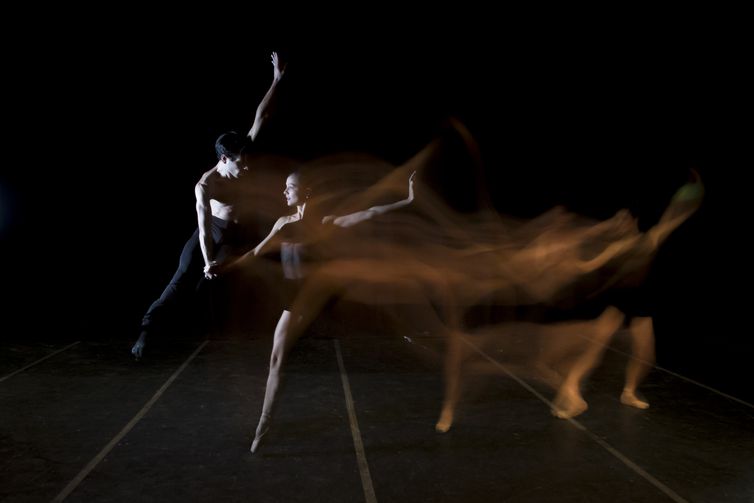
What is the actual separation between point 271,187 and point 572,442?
16.9ft

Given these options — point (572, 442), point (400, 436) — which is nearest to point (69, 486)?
point (400, 436)

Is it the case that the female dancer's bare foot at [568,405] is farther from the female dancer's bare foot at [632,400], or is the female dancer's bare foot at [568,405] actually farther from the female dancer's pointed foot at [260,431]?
the female dancer's pointed foot at [260,431]

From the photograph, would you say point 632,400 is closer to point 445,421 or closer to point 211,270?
point 445,421

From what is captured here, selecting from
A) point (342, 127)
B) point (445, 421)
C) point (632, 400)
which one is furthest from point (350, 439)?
point (342, 127)

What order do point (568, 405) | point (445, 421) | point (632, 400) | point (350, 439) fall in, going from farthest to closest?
point (632, 400) < point (568, 405) < point (445, 421) < point (350, 439)

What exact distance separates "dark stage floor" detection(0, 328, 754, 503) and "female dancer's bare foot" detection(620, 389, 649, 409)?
0.06 m

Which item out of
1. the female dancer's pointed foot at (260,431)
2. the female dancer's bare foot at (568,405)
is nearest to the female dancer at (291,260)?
the female dancer's pointed foot at (260,431)

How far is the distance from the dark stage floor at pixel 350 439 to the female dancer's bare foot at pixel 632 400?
0.06 metres

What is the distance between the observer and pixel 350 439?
3746 mm

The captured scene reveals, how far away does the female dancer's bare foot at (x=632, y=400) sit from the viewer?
458 cm

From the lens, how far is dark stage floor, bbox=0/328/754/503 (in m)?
2.98

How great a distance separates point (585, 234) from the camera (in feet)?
25.7

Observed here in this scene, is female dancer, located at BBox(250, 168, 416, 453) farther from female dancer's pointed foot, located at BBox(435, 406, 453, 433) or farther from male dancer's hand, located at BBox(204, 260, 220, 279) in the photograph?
female dancer's pointed foot, located at BBox(435, 406, 453, 433)

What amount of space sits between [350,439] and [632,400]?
2223 mm
